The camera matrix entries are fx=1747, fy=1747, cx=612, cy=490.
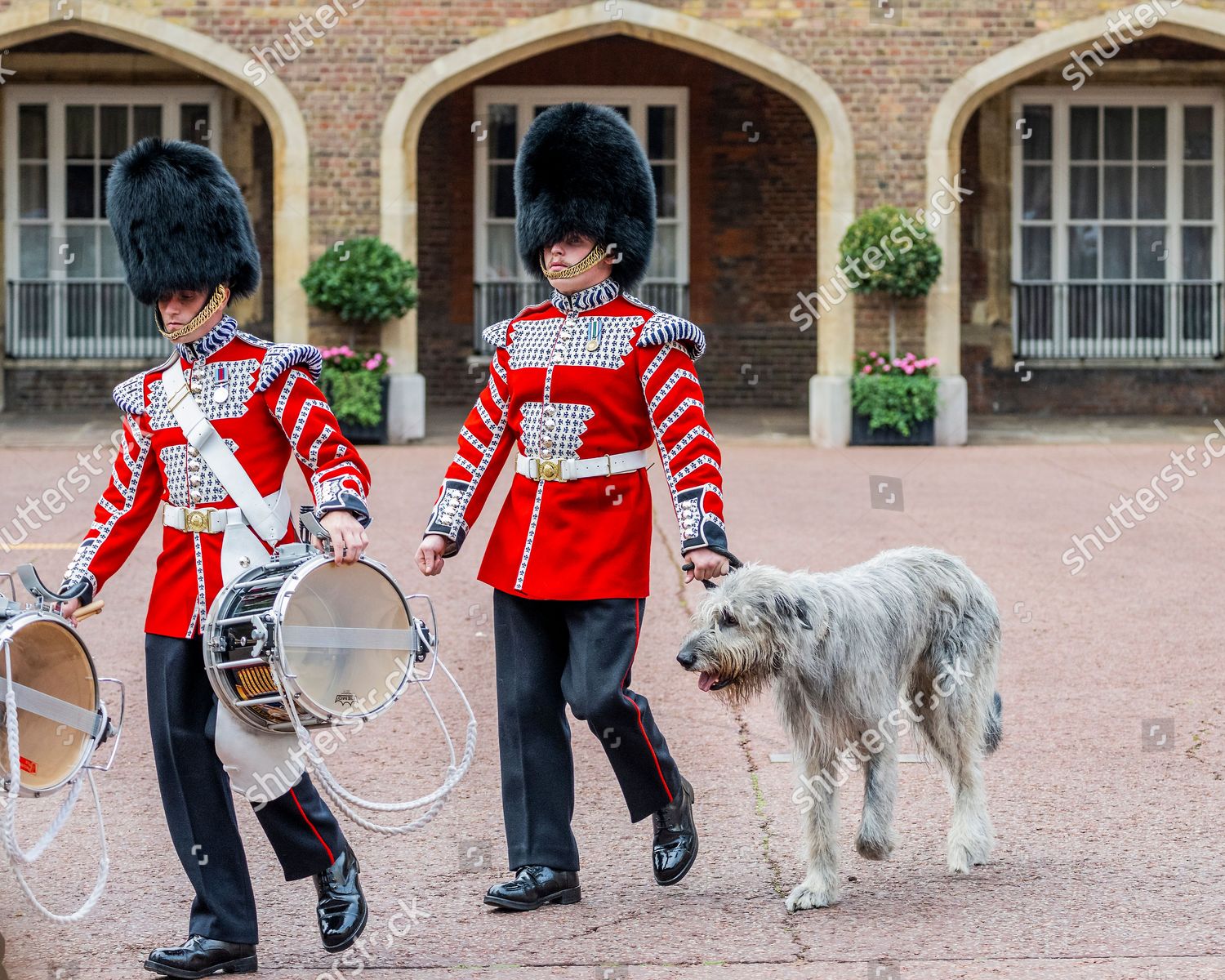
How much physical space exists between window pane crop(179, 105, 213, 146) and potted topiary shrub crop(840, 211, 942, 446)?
6.93 metres

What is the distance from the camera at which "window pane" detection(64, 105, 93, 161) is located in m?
17.8

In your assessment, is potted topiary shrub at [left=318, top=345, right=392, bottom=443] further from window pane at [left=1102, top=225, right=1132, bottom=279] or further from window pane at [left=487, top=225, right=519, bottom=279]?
window pane at [left=1102, top=225, right=1132, bottom=279]

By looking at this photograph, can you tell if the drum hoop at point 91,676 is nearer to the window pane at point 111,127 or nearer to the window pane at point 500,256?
the window pane at point 500,256

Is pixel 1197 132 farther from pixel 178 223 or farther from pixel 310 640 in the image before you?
pixel 310 640

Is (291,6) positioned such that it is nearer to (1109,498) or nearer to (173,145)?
(1109,498)

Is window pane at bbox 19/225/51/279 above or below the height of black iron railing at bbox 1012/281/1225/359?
Result: above

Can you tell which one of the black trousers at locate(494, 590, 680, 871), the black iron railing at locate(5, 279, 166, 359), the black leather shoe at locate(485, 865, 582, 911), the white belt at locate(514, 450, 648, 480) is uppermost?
the black iron railing at locate(5, 279, 166, 359)

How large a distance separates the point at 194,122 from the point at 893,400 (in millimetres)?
7893

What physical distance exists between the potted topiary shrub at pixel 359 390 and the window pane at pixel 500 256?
3.55 metres

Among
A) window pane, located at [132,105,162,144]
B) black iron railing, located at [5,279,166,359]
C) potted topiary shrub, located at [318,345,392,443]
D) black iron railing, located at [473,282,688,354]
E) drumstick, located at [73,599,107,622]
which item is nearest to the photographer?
drumstick, located at [73,599,107,622]

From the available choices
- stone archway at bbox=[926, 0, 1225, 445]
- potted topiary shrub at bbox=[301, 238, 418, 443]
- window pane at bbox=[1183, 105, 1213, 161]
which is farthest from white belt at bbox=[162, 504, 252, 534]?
window pane at bbox=[1183, 105, 1213, 161]

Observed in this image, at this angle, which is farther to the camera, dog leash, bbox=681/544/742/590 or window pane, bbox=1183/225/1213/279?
window pane, bbox=1183/225/1213/279

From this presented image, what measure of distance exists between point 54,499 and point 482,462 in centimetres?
786

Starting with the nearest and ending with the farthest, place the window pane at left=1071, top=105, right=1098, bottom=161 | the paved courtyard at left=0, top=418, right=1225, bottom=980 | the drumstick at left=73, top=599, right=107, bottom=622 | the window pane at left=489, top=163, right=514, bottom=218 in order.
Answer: the paved courtyard at left=0, top=418, right=1225, bottom=980
the drumstick at left=73, top=599, right=107, bottom=622
the window pane at left=1071, top=105, right=1098, bottom=161
the window pane at left=489, top=163, right=514, bottom=218
